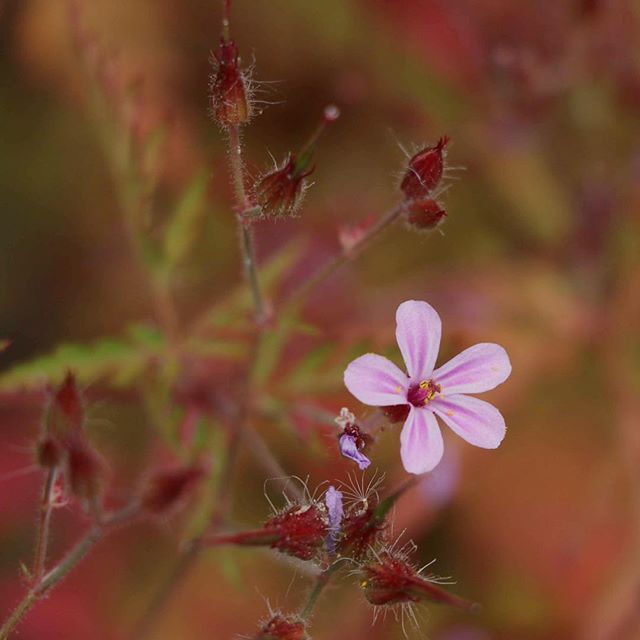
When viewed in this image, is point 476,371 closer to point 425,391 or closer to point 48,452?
point 425,391

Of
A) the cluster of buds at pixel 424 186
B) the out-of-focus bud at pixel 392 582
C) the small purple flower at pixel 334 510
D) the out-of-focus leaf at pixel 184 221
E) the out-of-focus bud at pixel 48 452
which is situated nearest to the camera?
the out-of-focus bud at pixel 392 582

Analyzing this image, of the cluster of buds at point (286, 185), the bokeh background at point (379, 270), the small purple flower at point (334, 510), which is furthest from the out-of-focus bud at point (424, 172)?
the bokeh background at point (379, 270)

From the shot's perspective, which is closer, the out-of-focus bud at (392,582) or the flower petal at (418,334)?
the out-of-focus bud at (392,582)

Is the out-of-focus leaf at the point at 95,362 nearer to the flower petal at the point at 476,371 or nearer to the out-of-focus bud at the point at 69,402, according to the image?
the out-of-focus bud at the point at 69,402

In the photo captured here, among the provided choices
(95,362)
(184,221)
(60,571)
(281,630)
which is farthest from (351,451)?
(184,221)

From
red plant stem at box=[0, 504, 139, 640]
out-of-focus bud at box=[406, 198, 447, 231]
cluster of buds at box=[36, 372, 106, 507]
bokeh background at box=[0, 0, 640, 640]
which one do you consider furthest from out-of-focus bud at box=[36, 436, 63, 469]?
bokeh background at box=[0, 0, 640, 640]

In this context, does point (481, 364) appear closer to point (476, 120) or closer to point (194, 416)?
point (194, 416)
